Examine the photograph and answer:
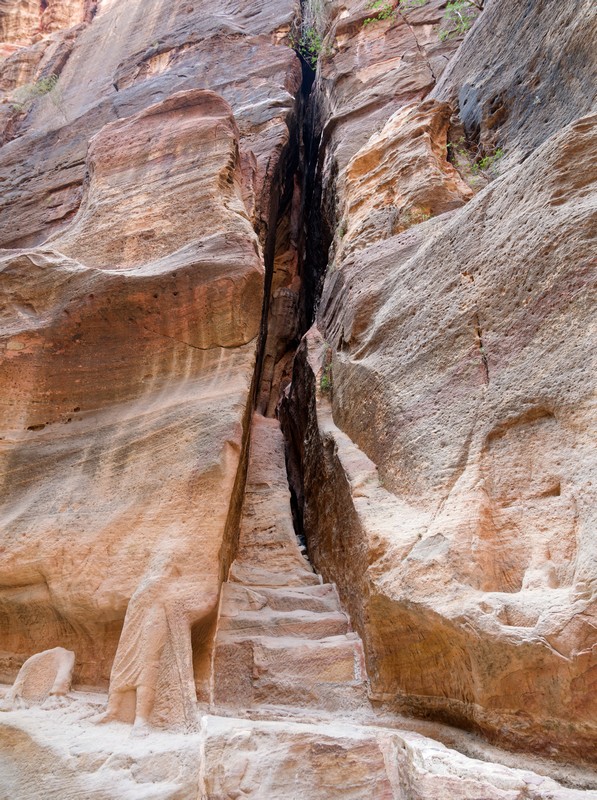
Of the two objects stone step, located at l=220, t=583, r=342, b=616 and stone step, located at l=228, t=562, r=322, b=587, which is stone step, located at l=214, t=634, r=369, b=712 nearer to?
stone step, located at l=220, t=583, r=342, b=616

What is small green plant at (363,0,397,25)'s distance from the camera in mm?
13781

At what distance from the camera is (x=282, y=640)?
5750 mm

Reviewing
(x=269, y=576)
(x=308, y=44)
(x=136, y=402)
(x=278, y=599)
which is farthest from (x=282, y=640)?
(x=308, y=44)

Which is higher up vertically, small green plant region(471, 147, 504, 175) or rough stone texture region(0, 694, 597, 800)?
small green plant region(471, 147, 504, 175)

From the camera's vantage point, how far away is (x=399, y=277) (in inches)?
289

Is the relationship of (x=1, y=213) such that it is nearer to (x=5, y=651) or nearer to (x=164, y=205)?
(x=164, y=205)

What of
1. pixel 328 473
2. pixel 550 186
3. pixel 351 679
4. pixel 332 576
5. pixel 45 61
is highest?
pixel 45 61

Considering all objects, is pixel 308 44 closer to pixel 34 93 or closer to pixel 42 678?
pixel 34 93

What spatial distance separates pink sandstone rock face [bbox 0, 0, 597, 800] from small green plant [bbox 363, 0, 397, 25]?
3989 mm

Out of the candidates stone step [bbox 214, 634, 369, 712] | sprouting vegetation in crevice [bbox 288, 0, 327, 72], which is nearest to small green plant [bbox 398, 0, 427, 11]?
sprouting vegetation in crevice [bbox 288, 0, 327, 72]

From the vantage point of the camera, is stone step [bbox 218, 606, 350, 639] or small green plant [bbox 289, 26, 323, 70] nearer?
stone step [bbox 218, 606, 350, 639]

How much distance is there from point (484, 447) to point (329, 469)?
2617mm

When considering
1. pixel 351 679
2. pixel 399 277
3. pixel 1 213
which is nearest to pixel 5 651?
pixel 351 679

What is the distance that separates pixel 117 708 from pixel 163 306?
4.61 meters
